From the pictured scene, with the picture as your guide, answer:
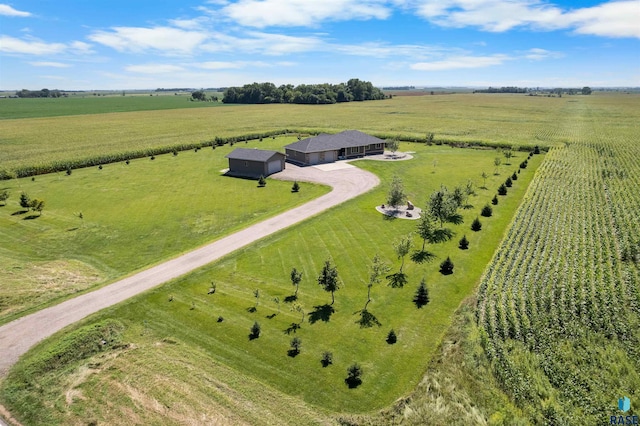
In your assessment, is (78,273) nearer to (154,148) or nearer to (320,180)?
(320,180)

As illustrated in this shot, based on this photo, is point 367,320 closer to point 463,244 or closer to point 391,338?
point 391,338

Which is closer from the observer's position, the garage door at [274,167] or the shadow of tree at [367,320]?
the shadow of tree at [367,320]

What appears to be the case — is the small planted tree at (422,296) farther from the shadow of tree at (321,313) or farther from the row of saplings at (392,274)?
the shadow of tree at (321,313)

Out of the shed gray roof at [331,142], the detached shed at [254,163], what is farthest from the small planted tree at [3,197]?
the shed gray roof at [331,142]

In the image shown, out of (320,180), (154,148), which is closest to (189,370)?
(320,180)

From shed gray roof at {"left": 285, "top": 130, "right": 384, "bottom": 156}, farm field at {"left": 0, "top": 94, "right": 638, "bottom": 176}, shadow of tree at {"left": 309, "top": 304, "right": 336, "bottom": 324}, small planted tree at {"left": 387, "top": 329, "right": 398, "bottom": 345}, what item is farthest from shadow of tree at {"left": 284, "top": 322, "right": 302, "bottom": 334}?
farm field at {"left": 0, "top": 94, "right": 638, "bottom": 176}

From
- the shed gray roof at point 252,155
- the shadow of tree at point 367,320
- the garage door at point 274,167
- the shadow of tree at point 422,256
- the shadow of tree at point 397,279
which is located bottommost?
the shadow of tree at point 367,320
